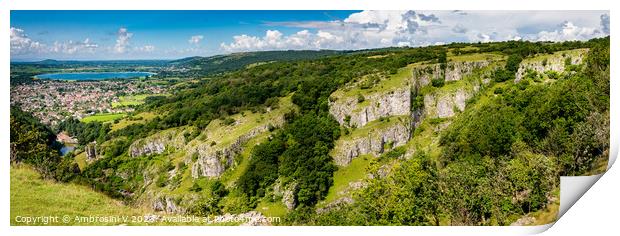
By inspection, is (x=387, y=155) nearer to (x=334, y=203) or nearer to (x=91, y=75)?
(x=334, y=203)

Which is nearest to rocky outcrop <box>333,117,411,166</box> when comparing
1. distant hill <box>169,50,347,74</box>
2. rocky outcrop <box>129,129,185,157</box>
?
distant hill <box>169,50,347,74</box>

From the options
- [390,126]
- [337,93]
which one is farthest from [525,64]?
[337,93]

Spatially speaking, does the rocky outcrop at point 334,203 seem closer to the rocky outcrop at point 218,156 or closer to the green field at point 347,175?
the green field at point 347,175

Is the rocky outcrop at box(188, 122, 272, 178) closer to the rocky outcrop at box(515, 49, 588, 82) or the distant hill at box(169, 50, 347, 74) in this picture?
the distant hill at box(169, 50, 347, 74)

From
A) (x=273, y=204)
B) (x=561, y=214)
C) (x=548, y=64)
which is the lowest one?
(x=273, y=204)

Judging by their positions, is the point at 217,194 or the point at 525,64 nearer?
the point at 217,194
